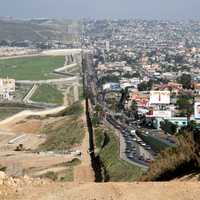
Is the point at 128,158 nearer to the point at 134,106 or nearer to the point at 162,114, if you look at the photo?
the point at 162,114

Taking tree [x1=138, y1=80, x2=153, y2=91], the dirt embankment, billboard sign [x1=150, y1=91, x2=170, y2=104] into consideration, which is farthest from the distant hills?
the dirt embankment

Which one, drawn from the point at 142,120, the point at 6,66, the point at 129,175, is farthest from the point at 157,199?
the point at 6,66

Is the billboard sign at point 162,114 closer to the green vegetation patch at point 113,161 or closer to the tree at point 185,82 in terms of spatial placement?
the green vegetation patch at point 113,161

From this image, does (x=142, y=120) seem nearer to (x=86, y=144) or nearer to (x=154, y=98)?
(x=154, y=98)

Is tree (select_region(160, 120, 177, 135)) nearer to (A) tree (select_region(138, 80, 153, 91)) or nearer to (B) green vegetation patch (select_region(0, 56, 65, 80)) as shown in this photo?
(A) tree (select_region(138, 80, 153, 91))

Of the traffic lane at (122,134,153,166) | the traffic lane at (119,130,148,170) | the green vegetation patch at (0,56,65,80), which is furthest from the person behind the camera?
the green vegetation patch at (0,56,65,80)

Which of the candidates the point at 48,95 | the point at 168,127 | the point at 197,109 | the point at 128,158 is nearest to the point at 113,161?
the point at 128,158
